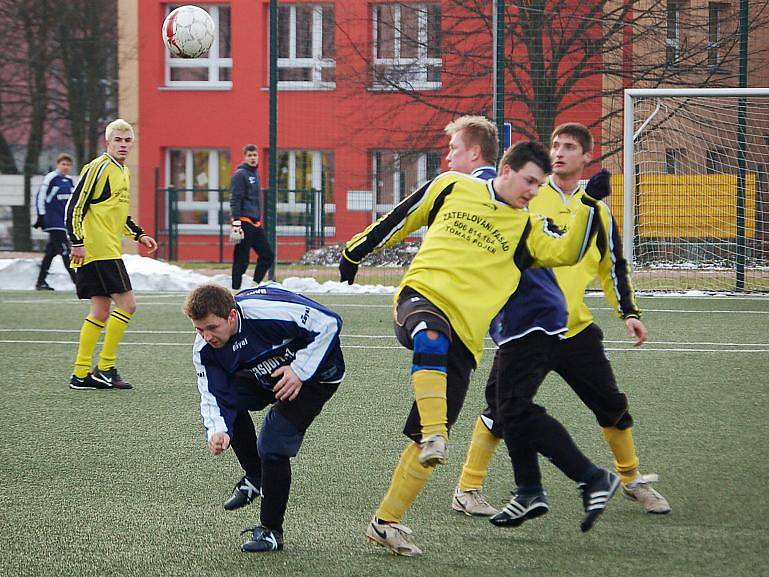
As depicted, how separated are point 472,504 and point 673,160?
10.3 meters

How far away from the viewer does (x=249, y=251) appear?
14742 millimetres

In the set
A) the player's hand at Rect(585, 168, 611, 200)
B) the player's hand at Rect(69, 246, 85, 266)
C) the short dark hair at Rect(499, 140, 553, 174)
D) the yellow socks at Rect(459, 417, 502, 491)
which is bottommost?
the yellow socks at Rect(459, 417, 502, 491)

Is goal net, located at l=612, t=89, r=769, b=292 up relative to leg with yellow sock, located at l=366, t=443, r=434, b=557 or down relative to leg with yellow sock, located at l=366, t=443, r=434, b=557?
up

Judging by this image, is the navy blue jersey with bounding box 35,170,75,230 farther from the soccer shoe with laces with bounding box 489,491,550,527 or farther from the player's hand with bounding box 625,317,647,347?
the soccer shoe with laces with bounding box 489,491,550,527

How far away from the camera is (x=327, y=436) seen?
620cm

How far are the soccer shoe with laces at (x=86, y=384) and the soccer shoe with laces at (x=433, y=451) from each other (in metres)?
4.55

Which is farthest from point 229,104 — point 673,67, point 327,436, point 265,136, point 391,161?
point 327,436

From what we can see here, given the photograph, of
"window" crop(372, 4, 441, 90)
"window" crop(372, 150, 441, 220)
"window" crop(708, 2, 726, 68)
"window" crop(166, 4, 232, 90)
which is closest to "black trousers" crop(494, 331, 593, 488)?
→ "window" crop(708, 2, 726, 68)

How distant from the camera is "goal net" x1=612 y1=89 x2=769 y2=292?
45.9 feet

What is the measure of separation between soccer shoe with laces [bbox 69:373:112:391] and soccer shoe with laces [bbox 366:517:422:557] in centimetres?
424

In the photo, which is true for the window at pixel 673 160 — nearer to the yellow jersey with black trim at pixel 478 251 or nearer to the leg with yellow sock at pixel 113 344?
the leg with yellow sock at pixel 113 344

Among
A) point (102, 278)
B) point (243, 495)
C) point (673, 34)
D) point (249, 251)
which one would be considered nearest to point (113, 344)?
point (102, 278)

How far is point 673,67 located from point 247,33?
10399mm

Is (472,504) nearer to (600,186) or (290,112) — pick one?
(600,186)
